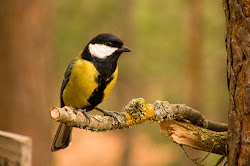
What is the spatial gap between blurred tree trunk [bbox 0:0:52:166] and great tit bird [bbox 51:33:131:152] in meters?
1.83

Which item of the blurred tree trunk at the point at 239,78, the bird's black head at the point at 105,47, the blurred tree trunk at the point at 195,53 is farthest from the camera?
the blurred tree trunk at the point at 195,53

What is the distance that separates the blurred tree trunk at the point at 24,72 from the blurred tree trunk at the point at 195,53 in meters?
3.66

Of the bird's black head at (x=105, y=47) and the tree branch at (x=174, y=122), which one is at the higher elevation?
the bird's black head at (x=105, y=47)

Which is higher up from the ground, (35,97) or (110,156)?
(35,97)

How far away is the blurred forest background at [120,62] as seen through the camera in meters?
4.84

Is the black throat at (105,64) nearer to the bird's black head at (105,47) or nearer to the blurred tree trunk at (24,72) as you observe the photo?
the bird's black head at (105,47)

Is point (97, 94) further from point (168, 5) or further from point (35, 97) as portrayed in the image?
point (168, 5)

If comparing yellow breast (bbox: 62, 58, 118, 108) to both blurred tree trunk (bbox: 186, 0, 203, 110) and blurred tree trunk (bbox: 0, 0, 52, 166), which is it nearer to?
blurred tree trunk (bbox: 0, 0, 52, 166)

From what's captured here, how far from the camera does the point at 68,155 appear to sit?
16.1 meters

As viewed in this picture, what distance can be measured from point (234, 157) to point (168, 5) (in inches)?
399

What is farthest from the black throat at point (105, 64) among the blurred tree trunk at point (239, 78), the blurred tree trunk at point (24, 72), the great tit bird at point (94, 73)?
the blurred tree trunk at point (24, 72)

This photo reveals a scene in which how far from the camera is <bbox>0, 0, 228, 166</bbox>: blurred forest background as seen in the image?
4.84m

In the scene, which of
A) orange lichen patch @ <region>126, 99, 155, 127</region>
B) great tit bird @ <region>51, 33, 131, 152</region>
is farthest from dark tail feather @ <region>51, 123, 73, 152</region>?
orange lichen patch @ <region>126, 99, 155, 127</region>

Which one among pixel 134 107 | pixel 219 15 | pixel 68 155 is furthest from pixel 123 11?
pixel 68 155
